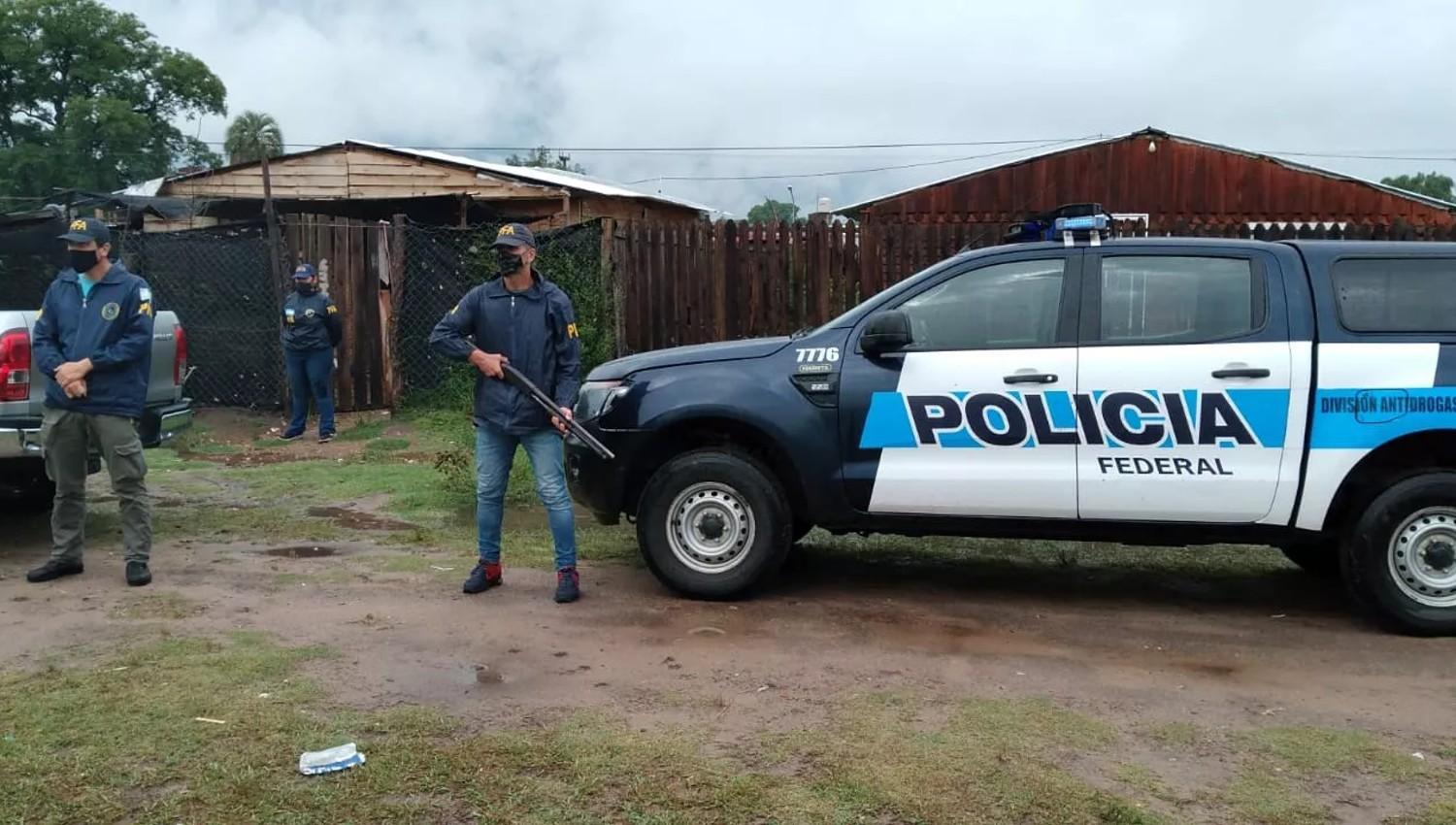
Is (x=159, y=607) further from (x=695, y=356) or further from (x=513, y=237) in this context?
(x=695, y=356)

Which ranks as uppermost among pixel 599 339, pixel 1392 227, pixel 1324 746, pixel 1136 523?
pixel 1392 227

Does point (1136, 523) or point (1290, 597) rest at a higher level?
point (1136, 523)

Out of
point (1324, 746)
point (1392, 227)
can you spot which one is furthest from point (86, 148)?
point (1324, 746)

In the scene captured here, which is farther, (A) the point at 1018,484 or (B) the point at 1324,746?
(A) the point at 1018,484

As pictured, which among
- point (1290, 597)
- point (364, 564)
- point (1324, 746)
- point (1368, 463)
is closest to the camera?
point (1324, 746)

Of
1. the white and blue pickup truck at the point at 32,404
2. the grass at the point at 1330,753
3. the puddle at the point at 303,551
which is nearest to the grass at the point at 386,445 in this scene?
the white and blue pickup truck at the point at 32,404

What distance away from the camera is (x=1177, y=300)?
18.1 feet

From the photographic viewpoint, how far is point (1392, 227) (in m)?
10.4

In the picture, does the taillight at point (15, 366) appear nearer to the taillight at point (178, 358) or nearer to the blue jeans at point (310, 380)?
the taillight at point (178, 358)

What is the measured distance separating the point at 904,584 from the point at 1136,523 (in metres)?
1.32

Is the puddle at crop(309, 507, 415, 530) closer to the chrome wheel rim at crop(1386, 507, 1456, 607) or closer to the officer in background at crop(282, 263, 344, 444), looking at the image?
the officer in background at crop(282, 263, 344, 444)

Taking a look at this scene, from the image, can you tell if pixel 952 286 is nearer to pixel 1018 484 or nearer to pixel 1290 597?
pixel 1018 484

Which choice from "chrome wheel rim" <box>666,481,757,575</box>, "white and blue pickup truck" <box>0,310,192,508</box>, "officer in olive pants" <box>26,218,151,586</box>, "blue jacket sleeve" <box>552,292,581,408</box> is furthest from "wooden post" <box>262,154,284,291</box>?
"chrome wheel rim" <box>666,481,757,575</box>

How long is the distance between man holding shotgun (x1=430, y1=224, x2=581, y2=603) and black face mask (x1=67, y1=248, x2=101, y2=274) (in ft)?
6.05
